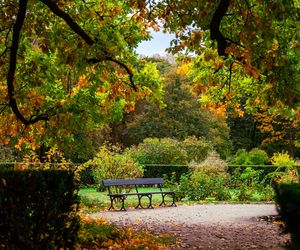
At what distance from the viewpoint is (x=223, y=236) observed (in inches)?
359

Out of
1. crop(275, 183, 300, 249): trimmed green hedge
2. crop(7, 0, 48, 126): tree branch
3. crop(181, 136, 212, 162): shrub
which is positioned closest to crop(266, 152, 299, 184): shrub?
crop(181, 136, 212, 162): shrub

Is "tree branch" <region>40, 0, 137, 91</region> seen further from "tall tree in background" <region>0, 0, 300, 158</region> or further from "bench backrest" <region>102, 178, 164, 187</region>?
"bench backrest" <region>102, 178, 164, 187</region>

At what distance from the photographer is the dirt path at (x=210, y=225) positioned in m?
8.36

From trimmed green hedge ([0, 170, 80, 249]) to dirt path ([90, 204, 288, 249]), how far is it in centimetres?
253

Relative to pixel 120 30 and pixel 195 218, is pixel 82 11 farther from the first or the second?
pixel 195 218

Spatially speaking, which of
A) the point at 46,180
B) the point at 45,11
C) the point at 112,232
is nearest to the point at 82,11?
the point at 45,11

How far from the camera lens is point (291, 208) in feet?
13.5

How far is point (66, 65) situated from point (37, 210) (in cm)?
683

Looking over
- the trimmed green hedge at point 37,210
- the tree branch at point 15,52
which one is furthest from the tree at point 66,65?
the trimmed green hedge at point 37,210

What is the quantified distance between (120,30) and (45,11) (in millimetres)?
1846

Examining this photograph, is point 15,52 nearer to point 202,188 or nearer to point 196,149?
point 202,188

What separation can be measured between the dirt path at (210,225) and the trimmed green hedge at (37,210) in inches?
99.7

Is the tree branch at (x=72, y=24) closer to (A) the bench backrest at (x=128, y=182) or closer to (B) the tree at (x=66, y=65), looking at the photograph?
(B) the tree at (x=66, y=65)

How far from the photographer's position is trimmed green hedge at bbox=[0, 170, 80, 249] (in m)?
5.39
